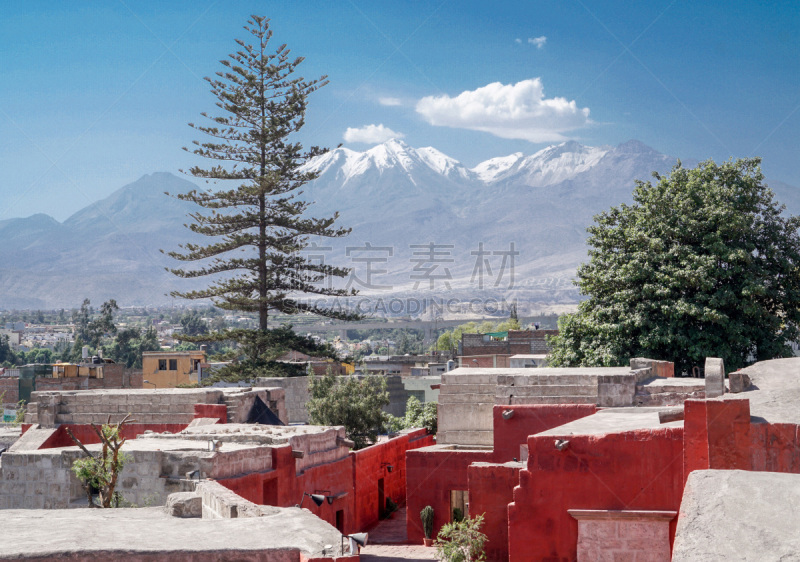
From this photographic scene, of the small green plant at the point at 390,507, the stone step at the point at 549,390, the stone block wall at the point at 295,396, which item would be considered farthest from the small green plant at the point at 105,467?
the stone block wall at the point at 295,396

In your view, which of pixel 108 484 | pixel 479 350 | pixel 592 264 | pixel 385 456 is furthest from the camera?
pixel 479 350

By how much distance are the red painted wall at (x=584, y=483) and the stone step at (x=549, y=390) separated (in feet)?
21.6

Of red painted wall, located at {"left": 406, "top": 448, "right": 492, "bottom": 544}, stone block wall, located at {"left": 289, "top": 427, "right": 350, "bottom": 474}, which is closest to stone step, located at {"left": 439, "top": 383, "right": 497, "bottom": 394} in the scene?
red painted wall, located at {"left": 406, "top": 448, "right": 492, "bottom": 544}

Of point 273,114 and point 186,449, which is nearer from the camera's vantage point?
point 186,449

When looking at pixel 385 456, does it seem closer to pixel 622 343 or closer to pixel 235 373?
pixel 622 343

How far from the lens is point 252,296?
4297 cm

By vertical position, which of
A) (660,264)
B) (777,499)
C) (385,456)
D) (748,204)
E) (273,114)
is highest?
(273,114)

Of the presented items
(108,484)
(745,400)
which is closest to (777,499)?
(745,400)

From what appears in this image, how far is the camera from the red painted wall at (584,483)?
12.8 m

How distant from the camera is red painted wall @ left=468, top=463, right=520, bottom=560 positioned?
1669 cm

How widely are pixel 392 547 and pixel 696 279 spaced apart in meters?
11.1

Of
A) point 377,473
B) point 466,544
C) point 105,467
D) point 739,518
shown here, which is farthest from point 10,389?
point 739,518

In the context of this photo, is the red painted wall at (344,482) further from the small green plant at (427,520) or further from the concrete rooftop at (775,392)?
the concrete rooftop at (775,392)

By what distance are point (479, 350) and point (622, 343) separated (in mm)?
35351
